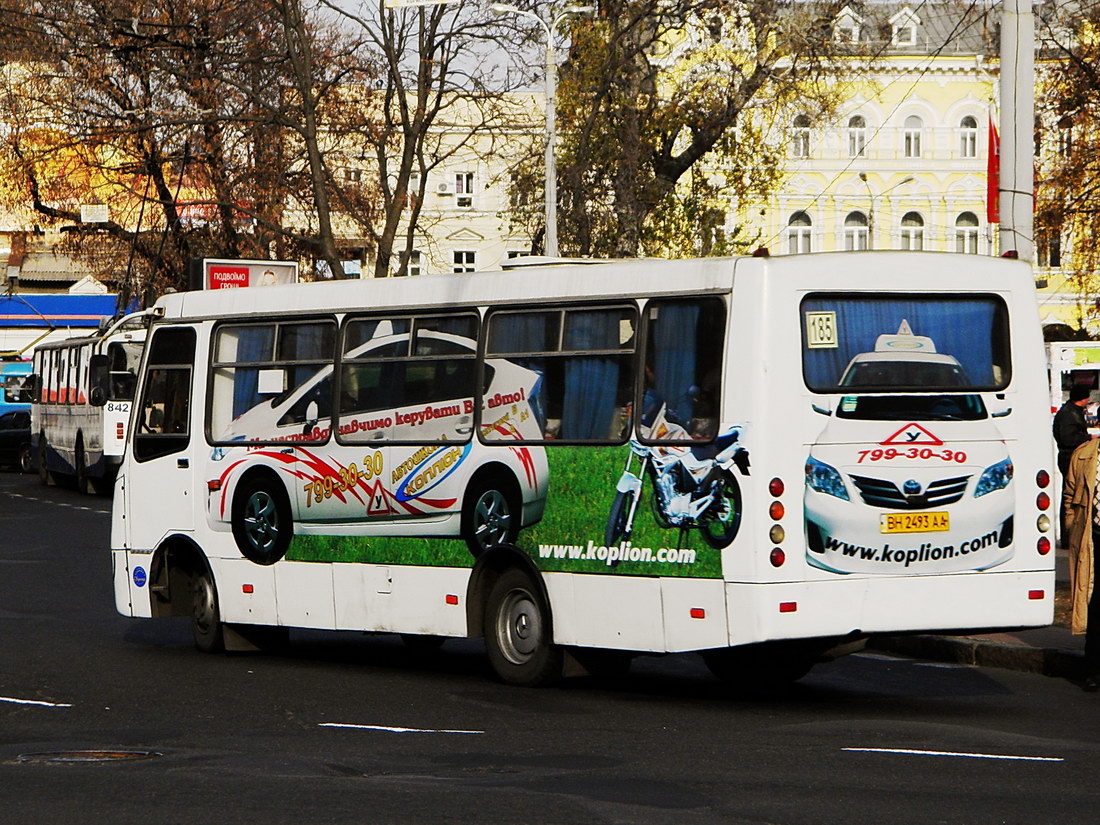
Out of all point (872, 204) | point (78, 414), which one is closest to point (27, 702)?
point (78, 414)

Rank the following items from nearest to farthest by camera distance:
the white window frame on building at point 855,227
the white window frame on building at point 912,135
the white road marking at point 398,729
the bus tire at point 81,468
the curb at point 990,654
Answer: the white road marking at point 398,729 → the curb at point 990,654 → the bus tire at point 81,468 → the white window frame on building at point 912,135 → the white window frame on building at point 855,227

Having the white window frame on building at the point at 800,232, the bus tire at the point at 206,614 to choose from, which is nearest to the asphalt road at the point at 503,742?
the bus tire at the point at 206,614

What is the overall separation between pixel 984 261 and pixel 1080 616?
7.31 feet

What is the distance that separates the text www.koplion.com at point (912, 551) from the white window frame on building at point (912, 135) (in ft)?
244

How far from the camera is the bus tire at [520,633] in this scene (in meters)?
12.4

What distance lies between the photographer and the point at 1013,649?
13672mm

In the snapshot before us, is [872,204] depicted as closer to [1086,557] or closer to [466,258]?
[466,258]

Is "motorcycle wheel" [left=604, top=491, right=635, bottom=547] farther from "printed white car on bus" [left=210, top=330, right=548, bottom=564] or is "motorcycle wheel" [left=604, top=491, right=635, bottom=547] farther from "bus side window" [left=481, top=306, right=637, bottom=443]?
"printed white car on bus" [left=210, top=330, right=548, bottom=564]

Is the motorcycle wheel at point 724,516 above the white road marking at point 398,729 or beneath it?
above

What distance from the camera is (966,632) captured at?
1158 centimetres

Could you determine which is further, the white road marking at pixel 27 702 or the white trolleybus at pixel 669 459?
the white road marking at pixel 27 702

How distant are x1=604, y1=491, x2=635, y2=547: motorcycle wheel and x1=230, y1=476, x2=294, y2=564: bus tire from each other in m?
3.13

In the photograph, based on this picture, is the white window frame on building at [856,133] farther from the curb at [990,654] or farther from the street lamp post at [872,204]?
the curb at [990,654]

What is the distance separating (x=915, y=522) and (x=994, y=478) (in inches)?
23.0
